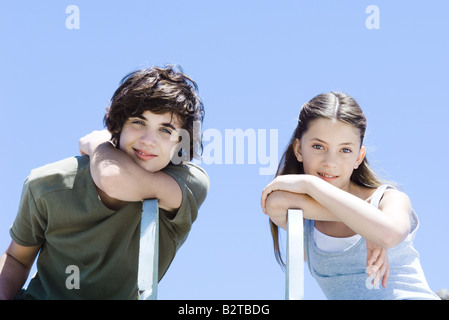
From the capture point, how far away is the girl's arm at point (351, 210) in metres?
2.77

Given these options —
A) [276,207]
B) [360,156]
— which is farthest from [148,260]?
[360,156]

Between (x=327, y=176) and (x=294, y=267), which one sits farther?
(x=327, y=176)

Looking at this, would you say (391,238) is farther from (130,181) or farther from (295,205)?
(130,181)

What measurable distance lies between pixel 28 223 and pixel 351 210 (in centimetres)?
186

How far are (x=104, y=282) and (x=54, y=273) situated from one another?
0.32 metres

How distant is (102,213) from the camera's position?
11.0ft

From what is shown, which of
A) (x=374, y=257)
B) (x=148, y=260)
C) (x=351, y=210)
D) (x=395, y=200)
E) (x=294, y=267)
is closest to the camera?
(x=294, y=267)

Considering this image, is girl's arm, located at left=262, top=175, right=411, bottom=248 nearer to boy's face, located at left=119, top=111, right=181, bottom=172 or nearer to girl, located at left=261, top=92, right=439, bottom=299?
girl, located at left=261, top=92, right=439, bottom=299

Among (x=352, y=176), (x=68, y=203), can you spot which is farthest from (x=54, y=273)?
(x=352, y=176)

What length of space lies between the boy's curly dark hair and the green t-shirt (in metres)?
0.32

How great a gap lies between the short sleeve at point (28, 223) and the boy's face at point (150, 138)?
0.59m

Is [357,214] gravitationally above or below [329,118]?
below
